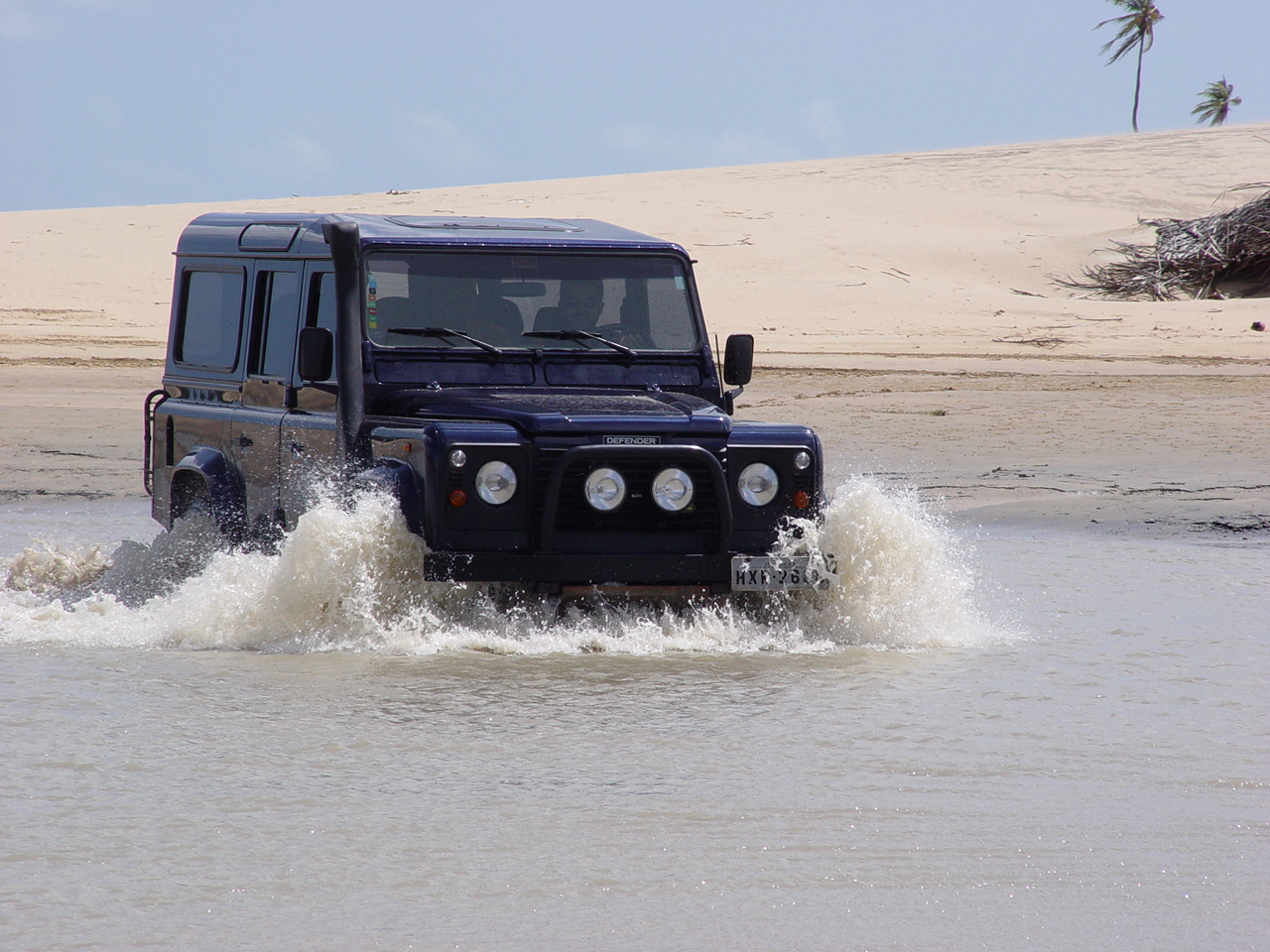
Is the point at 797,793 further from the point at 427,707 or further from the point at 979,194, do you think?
the point at 979,194

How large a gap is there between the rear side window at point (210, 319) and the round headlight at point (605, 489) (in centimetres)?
239

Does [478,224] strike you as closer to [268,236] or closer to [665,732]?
[268,236]

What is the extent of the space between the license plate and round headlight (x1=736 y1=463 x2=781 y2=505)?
0.26 meters

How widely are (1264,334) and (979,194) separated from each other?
71.2 feet

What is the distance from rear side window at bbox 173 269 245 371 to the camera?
8094 millimetres

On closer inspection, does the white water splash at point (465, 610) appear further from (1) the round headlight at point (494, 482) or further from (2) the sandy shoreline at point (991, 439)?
(2) the sandy shoreline at point (991, 439)

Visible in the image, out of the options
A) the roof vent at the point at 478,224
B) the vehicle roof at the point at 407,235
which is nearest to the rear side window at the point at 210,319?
the vehicle roof at the point at 407,235

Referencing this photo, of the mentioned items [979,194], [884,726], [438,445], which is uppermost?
[979,194]

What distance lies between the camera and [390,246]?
24.0ft

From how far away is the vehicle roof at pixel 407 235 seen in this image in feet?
24.4

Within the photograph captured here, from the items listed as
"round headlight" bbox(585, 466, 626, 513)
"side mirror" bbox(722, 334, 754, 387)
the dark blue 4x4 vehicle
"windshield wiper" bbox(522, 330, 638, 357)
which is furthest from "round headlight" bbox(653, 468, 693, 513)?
"side mirror" bbox(722, 334, 754, 387)

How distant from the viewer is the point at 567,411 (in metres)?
6.73

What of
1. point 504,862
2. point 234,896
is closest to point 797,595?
point 504,862

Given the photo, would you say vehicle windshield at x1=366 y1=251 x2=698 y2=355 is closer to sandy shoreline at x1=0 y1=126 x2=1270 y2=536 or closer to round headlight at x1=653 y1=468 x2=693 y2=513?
round headlight at x1=653 y1=468 x2=693 y2=513
